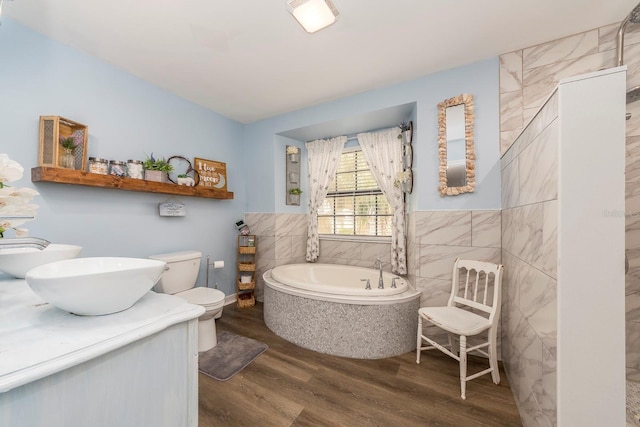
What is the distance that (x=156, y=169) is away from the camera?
2324 mm

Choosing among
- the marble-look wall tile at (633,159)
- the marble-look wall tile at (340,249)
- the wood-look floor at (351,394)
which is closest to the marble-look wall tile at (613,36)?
the marble-look wall tile at (633,159)

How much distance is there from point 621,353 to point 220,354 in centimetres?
239

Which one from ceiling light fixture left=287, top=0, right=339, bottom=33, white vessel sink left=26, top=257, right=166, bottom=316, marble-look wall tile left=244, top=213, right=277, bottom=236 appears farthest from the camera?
marble-look wall tile left=244, top=213, right=277, bottom=236

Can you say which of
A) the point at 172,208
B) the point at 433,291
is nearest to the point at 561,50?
the point at 433,291

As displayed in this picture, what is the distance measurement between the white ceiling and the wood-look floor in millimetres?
2500

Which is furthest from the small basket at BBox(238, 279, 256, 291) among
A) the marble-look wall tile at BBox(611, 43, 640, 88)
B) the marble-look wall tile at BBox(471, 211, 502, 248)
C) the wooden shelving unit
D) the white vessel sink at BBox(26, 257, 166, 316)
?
the marble-look wall tile at BBox(611, 43, 640, 88)

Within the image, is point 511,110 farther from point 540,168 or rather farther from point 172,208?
point 172,208

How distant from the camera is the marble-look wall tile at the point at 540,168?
1052 mm

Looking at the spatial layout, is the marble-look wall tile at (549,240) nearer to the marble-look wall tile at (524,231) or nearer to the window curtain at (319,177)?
the marble-look wall tile at (524,231)

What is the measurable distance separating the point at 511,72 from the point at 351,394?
2.73 m

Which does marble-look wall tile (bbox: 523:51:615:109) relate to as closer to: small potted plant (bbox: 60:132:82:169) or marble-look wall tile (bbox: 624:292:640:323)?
A: marble-look wall tile (bbox: 624:292:640:323)

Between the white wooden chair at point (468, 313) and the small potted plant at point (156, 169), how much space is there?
2.61 metres

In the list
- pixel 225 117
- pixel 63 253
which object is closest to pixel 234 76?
pixel 225 117

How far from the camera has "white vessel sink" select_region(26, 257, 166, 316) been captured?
0.62 meters
